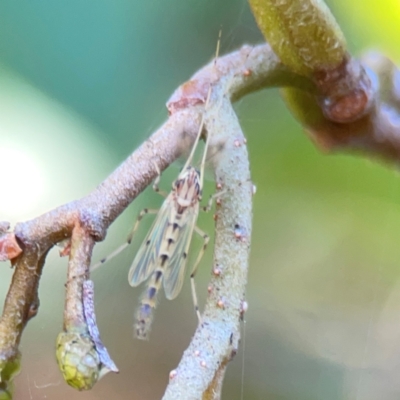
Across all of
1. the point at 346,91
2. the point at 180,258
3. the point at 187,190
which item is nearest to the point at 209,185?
the point at 187,190

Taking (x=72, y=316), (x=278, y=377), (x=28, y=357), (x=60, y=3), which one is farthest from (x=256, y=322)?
(x=60, y=3)

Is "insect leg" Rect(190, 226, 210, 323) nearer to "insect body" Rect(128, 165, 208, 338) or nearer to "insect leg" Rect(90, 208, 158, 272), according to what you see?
"insect body" Rect(128, 165, 208, 338)

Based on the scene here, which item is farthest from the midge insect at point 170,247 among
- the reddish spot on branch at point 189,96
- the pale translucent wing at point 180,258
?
the reddish spot on branch at point 189,96

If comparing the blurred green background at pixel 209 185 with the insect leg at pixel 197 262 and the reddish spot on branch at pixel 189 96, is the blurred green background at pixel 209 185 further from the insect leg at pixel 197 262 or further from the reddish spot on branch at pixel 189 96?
the reddish spot on branch at pixel 189 96

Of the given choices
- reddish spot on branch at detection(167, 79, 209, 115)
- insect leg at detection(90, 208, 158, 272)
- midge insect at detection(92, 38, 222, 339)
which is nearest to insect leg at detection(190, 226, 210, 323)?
midge insect at detection(92, 38, 222, 339)

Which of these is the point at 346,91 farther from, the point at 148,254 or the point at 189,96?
the point at 148,254

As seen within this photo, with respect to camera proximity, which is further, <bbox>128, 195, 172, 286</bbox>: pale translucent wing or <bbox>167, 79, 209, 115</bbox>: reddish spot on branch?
<bbox>128, 195, 172, 286</bbox>: pale translucent wing
